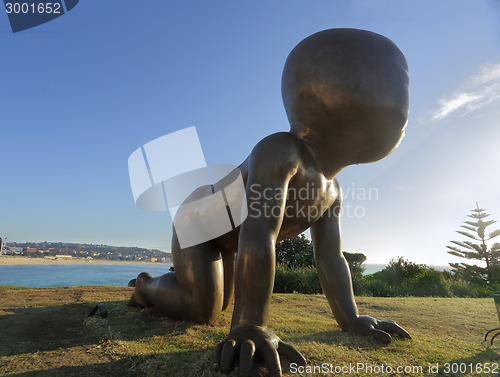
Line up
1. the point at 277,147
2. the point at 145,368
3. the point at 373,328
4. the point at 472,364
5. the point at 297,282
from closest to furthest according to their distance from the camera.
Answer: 1. the point at 145,368
2. the point at 472,364
3. the point at 277,147
4. the point at 373,328
5. the point at 297,282

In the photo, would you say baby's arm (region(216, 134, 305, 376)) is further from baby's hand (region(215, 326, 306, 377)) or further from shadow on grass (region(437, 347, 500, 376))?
shadow on grass (region(437, 347, 500, 376))

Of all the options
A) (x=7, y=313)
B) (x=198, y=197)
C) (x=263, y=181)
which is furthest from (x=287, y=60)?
(x=7, y=313)

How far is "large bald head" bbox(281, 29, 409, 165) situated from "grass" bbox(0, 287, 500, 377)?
1465mm

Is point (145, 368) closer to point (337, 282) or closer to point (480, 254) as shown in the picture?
point (337, 282)

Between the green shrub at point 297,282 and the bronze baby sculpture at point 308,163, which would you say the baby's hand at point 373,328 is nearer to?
the bronze baby sculpture at point 308,163

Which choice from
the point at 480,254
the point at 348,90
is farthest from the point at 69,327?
the point at 480,254

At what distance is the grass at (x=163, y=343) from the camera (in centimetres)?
175

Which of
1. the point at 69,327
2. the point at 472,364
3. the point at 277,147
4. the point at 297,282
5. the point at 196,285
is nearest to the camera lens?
the point at 472,364

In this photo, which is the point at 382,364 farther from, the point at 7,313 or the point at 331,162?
the point at 7,313

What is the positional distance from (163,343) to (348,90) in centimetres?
224

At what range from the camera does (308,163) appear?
7.59 ft

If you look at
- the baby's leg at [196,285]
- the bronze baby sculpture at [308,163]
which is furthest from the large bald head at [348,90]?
the baby's leg at [196,285]

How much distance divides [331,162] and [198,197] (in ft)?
4.39

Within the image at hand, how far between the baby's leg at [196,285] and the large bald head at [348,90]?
137 cm
